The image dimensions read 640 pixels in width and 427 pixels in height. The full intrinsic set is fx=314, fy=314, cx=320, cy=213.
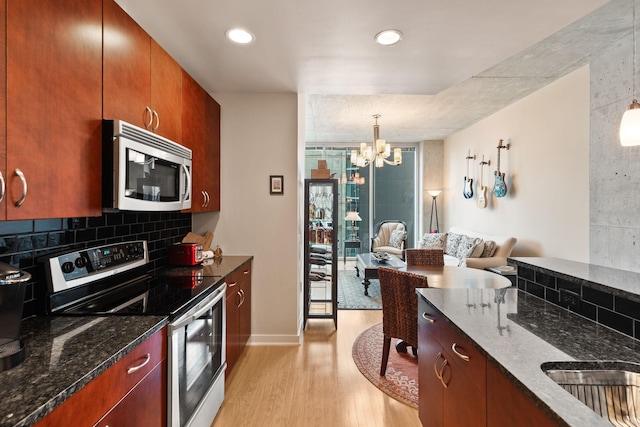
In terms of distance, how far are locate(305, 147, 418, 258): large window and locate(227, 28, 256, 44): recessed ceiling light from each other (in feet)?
17.7

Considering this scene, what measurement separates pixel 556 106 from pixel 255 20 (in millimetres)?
3778

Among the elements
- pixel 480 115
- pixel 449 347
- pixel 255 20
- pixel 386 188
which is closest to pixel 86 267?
pixel 255 20

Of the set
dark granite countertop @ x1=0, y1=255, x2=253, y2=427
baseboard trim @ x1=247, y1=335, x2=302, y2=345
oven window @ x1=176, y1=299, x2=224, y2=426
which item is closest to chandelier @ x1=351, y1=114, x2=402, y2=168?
baseboard trim @ x1=247, y1=335, x2=302, y2=345

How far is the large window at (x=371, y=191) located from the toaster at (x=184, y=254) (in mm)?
5044

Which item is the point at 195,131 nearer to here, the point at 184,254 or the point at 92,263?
the point at 184,254

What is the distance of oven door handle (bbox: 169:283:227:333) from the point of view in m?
1.45

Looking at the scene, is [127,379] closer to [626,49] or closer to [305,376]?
[305,376]

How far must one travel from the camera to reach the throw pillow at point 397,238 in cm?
654

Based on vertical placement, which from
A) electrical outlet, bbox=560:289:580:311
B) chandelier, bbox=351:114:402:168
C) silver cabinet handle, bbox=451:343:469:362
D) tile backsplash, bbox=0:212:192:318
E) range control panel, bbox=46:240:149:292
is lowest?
silver cabinet handle, bbox=451:343:469:362

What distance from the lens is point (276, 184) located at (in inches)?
120

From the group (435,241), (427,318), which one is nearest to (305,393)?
(427,318)

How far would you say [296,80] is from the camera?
267 centimetres

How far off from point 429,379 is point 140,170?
1826 millimetres

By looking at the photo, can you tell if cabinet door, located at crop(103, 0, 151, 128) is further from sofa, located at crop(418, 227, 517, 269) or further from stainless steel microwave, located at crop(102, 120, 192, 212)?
sofa, located at crop(418, 227, 517, 269)
